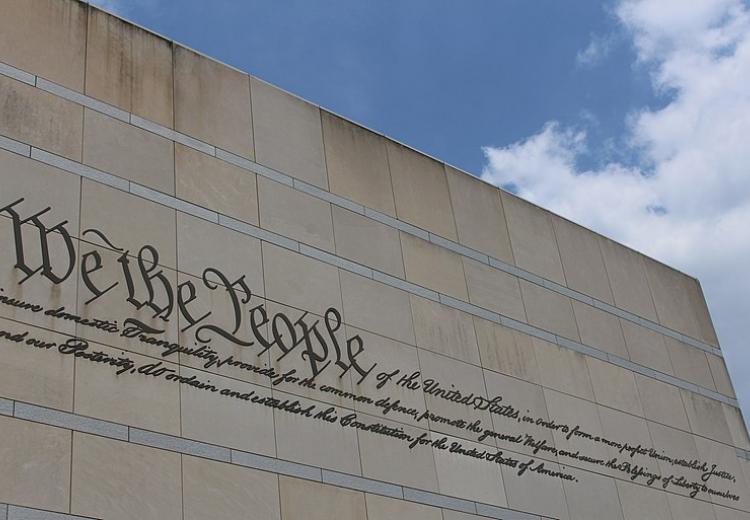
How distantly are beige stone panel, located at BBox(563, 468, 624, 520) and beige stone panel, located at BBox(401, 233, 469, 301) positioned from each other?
401 cm

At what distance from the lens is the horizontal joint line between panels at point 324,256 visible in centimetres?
1719

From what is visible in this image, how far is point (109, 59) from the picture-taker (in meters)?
18.8

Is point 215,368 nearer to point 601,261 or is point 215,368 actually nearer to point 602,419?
point 602,419

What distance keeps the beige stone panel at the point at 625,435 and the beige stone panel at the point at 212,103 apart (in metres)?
8.99

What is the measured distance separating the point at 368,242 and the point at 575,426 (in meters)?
5.48

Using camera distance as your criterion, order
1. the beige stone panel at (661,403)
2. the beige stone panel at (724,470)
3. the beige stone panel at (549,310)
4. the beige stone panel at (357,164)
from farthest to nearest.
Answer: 1. the beige stone panel at (724,470)
2. the beige stone panel at (661,403)
3. the beige stone panel at (549,310)
4. the beige stone panel at (357,164)

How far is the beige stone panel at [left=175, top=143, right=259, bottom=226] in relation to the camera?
18609 millimetres

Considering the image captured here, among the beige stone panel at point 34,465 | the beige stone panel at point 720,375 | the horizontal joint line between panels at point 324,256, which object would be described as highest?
the beige stone panel at point 720,375

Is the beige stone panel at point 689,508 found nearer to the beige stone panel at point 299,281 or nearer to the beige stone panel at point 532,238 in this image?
the beige stone panel at point 532,238

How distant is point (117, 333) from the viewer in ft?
53.1

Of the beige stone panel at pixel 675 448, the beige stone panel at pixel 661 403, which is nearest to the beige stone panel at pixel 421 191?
the beige stone panel at pixel 661 403

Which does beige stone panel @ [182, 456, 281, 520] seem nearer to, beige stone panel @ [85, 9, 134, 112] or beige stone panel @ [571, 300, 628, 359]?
beige stone panel @ [85, 9, 134, 112]

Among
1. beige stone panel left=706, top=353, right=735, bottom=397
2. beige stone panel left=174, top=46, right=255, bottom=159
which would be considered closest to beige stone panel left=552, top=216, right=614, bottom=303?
beige stone panel left=706, top=353, right=735, bottom=397

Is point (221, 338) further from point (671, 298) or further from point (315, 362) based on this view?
point (671, 298)
